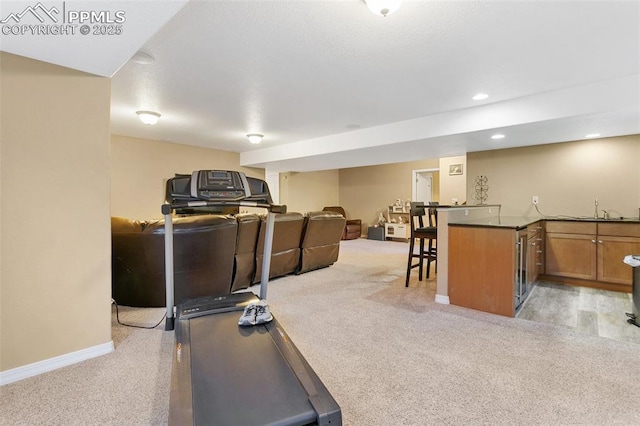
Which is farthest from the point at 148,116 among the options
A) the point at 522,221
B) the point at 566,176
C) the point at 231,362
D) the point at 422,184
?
the point at 422,184

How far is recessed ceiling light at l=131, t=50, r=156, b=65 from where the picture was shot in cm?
234

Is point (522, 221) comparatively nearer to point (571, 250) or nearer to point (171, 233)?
point (571, 250)

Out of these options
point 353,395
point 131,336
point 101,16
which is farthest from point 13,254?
point 353,395

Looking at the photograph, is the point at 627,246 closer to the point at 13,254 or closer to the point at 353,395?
the point at 353,395

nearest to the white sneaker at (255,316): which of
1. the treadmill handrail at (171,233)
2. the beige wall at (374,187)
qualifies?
the treadmill handrail at (171,233)

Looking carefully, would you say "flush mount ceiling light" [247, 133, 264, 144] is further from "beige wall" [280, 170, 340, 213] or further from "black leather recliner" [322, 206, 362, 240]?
"black leather recliner" [322, 206, 362, 240]

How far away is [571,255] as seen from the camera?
3936mm

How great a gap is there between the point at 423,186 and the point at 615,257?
5.31 meters

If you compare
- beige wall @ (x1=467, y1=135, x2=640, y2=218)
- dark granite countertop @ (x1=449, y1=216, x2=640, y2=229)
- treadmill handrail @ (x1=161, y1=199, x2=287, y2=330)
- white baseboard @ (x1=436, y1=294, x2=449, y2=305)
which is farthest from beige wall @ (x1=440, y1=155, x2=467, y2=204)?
treadmill handrail @ (x1=161, y1=199, x2=287, y2=330)

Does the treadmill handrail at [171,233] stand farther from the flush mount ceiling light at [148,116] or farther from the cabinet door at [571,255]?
the cabinet door at [571,255]

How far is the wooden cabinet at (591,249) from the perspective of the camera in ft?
11.8

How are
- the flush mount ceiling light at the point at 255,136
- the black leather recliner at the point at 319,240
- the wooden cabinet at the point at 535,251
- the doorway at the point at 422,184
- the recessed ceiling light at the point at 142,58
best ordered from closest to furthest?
1. the recessed ceiling light at the point at 142,58
2. the wooden cabinet at the point at 535,251
3. the black leather recliner at the point at 319,240
4. the flush mount ceiling light at the point at 255,136
5. the doorway at the point at 422,184

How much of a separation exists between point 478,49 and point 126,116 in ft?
14.4

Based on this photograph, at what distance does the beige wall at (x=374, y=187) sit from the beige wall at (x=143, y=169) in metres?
5.26
